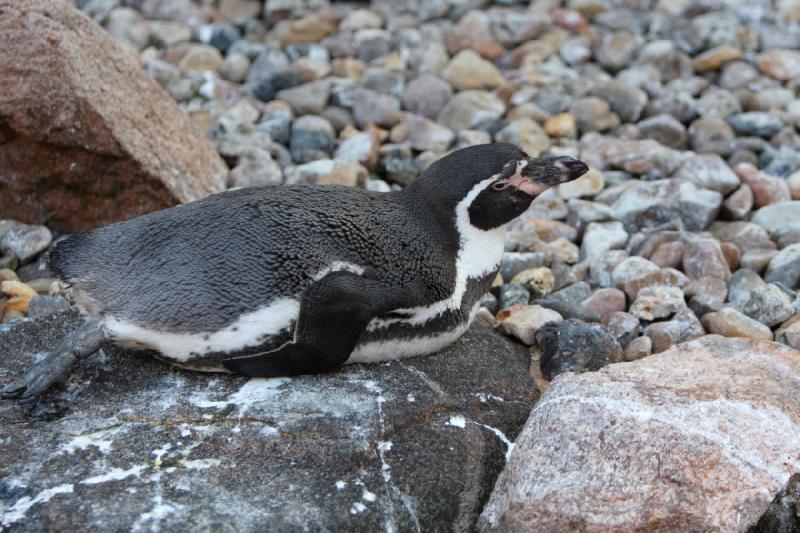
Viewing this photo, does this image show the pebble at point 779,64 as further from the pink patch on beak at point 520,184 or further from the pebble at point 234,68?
the pink patch on beak at point 520,184

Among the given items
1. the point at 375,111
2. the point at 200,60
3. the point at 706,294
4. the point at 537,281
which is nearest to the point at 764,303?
the point at 706,294

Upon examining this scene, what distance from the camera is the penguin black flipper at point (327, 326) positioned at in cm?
311

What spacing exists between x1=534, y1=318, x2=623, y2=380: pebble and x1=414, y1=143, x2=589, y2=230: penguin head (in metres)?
0.60

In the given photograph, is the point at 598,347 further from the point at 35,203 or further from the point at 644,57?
the point at 644,57

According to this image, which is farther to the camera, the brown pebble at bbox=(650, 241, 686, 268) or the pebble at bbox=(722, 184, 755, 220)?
the pebble at bbox=(722, 184, 755, 220)

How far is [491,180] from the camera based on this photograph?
3.50 metres

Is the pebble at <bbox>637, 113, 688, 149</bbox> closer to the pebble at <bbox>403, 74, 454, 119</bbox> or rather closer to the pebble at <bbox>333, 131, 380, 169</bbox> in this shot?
the pebble at <bbox>403, 74, 454, 119</bbox>

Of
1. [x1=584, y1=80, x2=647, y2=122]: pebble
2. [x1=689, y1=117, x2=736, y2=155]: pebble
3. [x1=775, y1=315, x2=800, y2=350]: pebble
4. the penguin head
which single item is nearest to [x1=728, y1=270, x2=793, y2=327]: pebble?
[x1=775, y1=315, x2=800, y2=350]: pebble

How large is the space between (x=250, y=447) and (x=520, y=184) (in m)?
1.34

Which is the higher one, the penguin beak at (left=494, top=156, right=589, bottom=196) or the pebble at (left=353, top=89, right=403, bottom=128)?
the penguin beak at (left=494, top=156, right=589, bottom=196)

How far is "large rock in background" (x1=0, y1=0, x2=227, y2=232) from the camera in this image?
4480 millimetres

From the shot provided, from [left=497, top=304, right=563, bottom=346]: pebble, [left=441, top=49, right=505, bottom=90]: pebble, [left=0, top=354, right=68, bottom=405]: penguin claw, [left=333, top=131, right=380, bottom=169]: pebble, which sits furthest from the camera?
[left=441, top=49, right=505, bottom=90]: pebble

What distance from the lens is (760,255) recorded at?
Result: 4.89 metres

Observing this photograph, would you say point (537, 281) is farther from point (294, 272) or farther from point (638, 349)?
point (294, 272)
